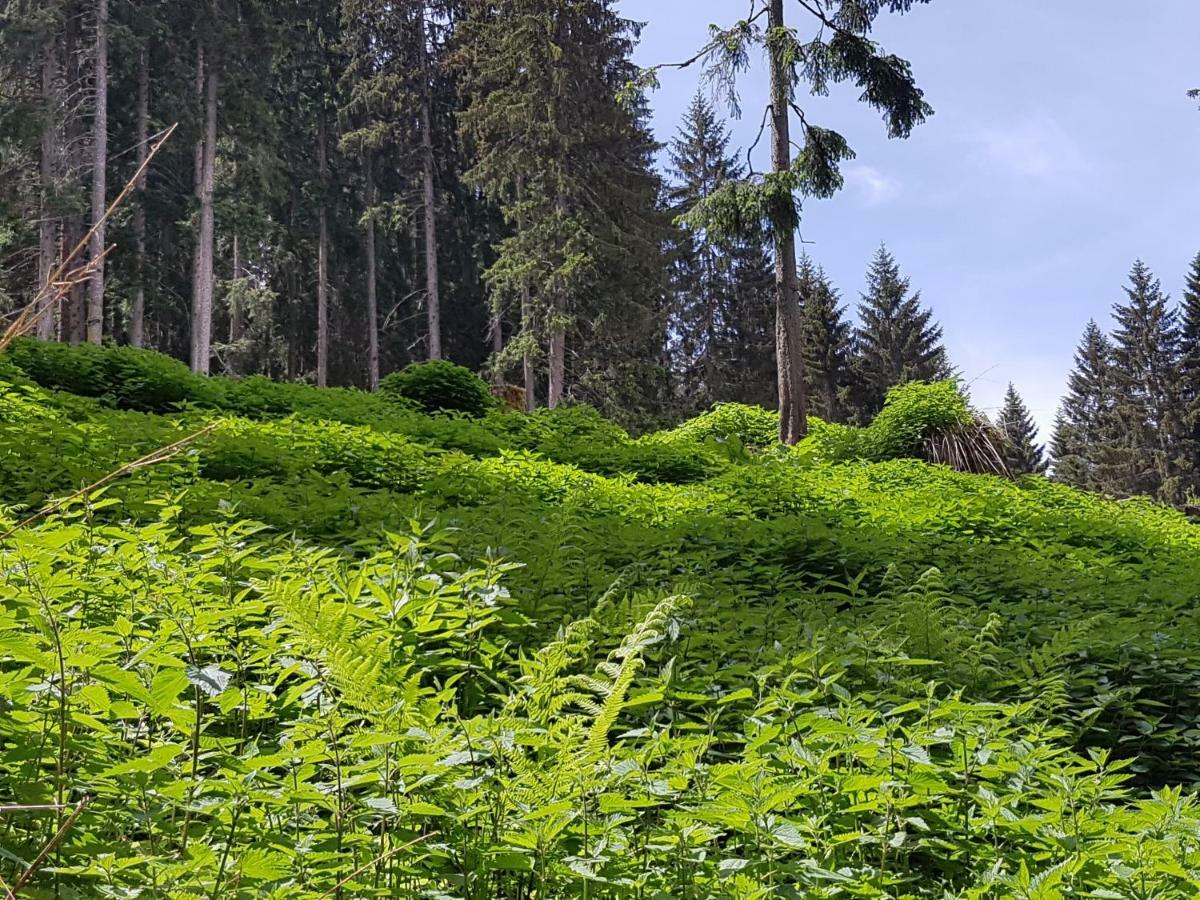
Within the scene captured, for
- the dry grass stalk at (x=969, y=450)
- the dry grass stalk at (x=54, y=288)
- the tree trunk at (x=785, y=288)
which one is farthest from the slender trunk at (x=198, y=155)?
the dry grass stalk at (x=54, y=288)

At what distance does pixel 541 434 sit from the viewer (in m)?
9.73

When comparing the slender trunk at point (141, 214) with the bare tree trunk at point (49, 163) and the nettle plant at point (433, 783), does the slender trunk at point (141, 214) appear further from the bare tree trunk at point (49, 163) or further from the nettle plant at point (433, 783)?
the nettle plant at point (433, 783)

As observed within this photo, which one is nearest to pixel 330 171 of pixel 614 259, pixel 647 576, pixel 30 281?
pixel 30 281

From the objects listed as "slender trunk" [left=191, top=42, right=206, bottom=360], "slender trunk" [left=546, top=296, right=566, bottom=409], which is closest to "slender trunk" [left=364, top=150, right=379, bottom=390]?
"slender trunk" [left=191, top=42, right=206, bottom=360]

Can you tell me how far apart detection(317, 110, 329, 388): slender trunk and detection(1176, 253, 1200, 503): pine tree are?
3301cm

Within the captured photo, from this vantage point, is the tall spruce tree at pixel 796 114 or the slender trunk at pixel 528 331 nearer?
the tall spruce tree at pixel 796 114

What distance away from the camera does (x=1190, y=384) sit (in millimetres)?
35844

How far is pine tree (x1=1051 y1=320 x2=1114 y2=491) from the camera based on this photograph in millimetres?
38156

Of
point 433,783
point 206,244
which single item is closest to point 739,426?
point 433,783

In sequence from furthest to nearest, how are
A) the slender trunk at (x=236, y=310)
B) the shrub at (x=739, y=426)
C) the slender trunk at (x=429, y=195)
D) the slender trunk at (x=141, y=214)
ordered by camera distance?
the slender trunk at (x=236, y=310), the slender trunk at (x=429, y=195), the slender trunk at (x=141, y=214), the shrub at (x=739, y=426)

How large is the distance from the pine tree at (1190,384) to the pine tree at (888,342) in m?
10.1

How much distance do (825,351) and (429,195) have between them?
17.2 meters

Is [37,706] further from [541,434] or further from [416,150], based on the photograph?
[416,150]

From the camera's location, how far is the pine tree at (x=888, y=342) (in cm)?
3416
